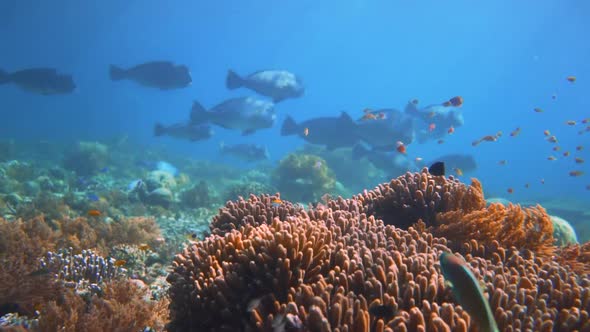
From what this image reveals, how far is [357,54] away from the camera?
Result: 170 m

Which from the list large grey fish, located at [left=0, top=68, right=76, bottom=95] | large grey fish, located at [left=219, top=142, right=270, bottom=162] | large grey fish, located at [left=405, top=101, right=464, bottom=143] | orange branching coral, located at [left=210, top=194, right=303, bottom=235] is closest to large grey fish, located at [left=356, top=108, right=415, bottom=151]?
large grey fish, located at [left=405, top=101, right=464, bottom=143]

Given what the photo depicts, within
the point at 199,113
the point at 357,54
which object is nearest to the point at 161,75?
the point at 199,113

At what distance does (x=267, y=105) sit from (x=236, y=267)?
15.2 m

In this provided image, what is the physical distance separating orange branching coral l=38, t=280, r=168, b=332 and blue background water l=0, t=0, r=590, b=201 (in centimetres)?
5309

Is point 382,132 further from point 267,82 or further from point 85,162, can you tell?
point 85,162

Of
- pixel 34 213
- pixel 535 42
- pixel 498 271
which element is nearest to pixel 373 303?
pixel 498 271

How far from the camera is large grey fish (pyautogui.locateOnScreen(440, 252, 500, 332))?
1769 mm

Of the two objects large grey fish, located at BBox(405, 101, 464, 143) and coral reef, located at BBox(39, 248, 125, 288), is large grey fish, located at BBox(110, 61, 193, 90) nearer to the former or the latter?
coral reef, located at BBox(39, 248, 125, 288)

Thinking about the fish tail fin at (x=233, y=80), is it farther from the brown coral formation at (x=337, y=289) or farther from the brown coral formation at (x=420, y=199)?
the brown coral formation at (x=337, y=289)

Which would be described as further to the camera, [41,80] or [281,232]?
[41,80]

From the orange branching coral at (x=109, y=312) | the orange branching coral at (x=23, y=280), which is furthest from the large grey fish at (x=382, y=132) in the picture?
the orange branching coral at (x=23, y=280)

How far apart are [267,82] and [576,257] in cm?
1478

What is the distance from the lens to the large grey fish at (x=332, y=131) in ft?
56.0

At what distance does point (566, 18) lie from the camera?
7062 cm
